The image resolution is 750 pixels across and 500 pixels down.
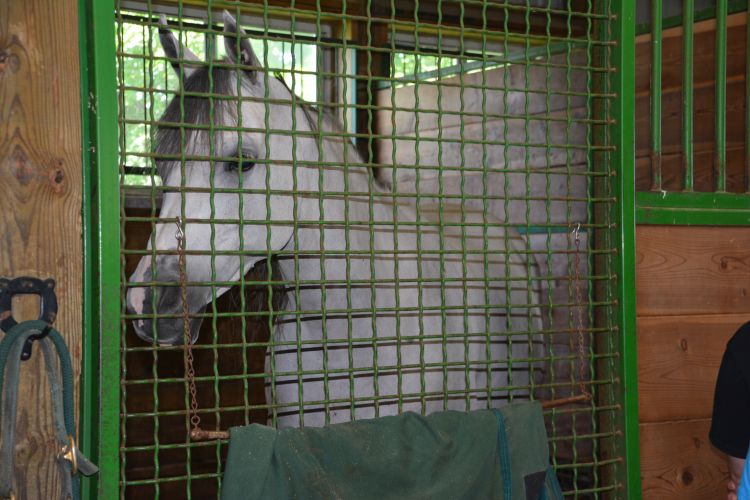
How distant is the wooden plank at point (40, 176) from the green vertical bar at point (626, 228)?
1.08 metres

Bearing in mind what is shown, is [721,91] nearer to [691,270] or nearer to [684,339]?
[691,270]

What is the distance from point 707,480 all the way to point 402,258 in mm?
905

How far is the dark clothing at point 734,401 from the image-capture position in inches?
56.6

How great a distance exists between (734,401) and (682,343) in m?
0.32

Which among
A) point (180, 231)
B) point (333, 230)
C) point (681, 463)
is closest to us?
point (180, 231)

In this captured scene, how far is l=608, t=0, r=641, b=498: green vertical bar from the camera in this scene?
1.58 meters

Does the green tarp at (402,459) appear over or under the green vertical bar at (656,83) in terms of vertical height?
under

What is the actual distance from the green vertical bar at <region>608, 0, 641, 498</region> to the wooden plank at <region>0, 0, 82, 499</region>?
1.08 m

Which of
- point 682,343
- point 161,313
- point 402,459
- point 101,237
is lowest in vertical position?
point 402,459

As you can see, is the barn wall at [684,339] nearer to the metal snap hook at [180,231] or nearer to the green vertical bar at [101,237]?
the metal snap hook at [180,231]

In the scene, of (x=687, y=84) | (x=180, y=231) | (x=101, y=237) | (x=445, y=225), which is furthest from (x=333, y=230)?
(x=687, y=84)

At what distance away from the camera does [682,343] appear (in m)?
1.77

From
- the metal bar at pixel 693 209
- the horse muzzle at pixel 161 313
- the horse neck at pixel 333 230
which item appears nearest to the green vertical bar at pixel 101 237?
the horse muzzle at pixel 161 313

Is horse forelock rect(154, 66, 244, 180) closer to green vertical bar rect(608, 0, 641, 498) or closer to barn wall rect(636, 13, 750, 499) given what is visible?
green vertical bar rect(608, 0, 641, 498)
